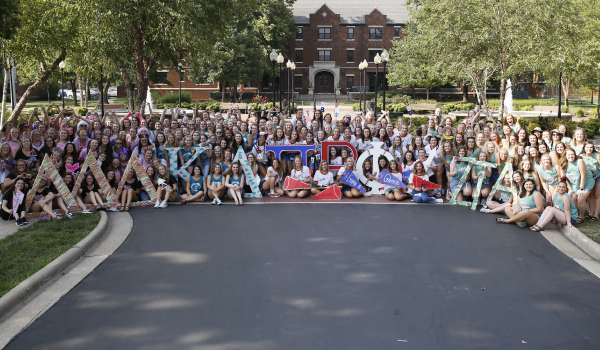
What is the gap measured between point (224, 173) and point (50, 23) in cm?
1206

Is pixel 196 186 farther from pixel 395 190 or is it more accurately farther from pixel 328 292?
pixel 328 292

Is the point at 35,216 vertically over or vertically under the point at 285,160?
under

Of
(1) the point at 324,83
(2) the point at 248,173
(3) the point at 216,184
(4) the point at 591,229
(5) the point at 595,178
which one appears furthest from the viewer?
(1) the point at 324,83

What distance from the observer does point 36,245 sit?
27.0 feet

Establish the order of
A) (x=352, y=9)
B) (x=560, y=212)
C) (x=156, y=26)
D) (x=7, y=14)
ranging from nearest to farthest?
(x=560, y=212) → (x=7, y=14) → (x=156, y=26) → (x=352, y=9)

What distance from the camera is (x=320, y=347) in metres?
5.16

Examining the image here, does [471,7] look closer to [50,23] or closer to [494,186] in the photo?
[494,186]

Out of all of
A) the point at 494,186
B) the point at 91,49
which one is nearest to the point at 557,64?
the point at 494,186

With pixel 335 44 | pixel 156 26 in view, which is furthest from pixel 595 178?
pixel 335 44

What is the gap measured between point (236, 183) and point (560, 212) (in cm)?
688

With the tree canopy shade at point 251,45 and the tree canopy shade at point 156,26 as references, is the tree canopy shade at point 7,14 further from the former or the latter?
the tree canopy shade at point 251,45

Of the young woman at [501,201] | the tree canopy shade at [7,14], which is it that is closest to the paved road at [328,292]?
the young woman at [501,201]

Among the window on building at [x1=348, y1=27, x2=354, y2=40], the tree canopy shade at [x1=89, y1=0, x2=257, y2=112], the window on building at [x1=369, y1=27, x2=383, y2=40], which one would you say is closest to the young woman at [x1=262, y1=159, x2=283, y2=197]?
the tree canopy shade at [x1=89, y1=0, x2=257, y2=112]

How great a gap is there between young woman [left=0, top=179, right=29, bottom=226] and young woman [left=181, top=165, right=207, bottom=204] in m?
3.34
